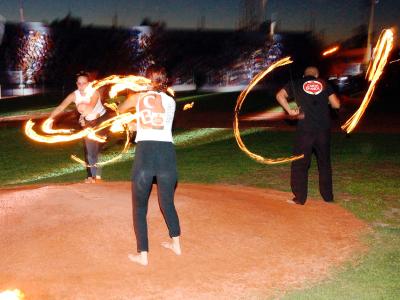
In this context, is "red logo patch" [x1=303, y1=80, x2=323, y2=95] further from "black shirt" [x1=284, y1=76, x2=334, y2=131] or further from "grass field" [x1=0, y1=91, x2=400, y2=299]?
"grass field" [x1=0, y1=91, x2=400, y2=299]

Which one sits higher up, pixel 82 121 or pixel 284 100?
pixel 284 100

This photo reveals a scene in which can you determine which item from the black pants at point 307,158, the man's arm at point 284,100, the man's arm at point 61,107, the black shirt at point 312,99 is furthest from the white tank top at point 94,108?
the black pants at point 307,158

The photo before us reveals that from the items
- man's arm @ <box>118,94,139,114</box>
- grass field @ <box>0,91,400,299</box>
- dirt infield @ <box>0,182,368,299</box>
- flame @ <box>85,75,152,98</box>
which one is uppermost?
flame @ <box>85,75,152,98</box>

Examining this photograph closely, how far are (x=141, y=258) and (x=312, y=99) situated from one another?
4067mm

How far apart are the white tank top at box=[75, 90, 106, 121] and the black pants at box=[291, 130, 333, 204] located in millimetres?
3773

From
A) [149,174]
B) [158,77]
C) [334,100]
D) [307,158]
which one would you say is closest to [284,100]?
[334,100]

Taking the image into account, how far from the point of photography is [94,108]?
9.52 meters

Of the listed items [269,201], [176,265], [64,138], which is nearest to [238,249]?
[176,265]

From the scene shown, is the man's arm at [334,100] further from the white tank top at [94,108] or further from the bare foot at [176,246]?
the white tank top at [94,108]

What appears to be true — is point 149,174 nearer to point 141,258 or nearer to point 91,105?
point 141,258

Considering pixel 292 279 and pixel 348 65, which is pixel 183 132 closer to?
pixel 292 279

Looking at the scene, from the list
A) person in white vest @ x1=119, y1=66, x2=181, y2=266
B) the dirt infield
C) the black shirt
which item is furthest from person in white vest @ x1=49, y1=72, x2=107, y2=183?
person in white vest @ x1=119, y1=66, x2=181, y2=266

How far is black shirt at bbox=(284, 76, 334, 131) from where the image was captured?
27.0 feet

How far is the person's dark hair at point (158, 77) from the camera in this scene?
548 cm
